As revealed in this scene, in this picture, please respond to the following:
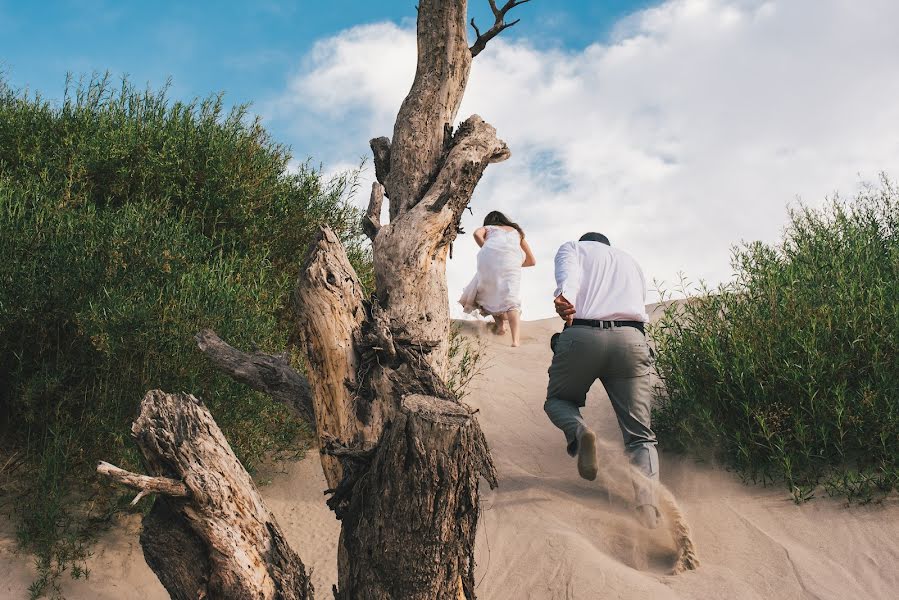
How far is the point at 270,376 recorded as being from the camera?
5.15 m

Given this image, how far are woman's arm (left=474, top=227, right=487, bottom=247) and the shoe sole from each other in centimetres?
618

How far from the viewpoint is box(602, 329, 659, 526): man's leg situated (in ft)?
19.6

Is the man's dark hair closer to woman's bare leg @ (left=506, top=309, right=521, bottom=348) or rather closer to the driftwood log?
the driftwood log

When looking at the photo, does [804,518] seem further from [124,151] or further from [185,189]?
[124,151]

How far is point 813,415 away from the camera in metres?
6.46

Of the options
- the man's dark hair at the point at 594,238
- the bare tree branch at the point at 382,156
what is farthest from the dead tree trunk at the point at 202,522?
the man's dark hair at the point at 594,238

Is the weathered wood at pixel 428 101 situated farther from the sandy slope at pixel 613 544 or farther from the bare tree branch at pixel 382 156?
the sandy slope at pixel 613 544

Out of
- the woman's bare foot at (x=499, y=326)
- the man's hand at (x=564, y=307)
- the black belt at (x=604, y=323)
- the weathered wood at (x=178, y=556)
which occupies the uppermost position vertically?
the man's hand at (x=564, y=307)

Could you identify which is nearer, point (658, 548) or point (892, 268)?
point (658, 548)

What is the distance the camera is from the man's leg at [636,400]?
5973mm

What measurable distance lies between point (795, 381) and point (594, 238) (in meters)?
2.11

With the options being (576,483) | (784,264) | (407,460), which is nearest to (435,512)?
(407,460)

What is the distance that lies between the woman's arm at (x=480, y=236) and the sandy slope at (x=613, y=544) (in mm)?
4404

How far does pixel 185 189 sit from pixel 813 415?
7.00m
